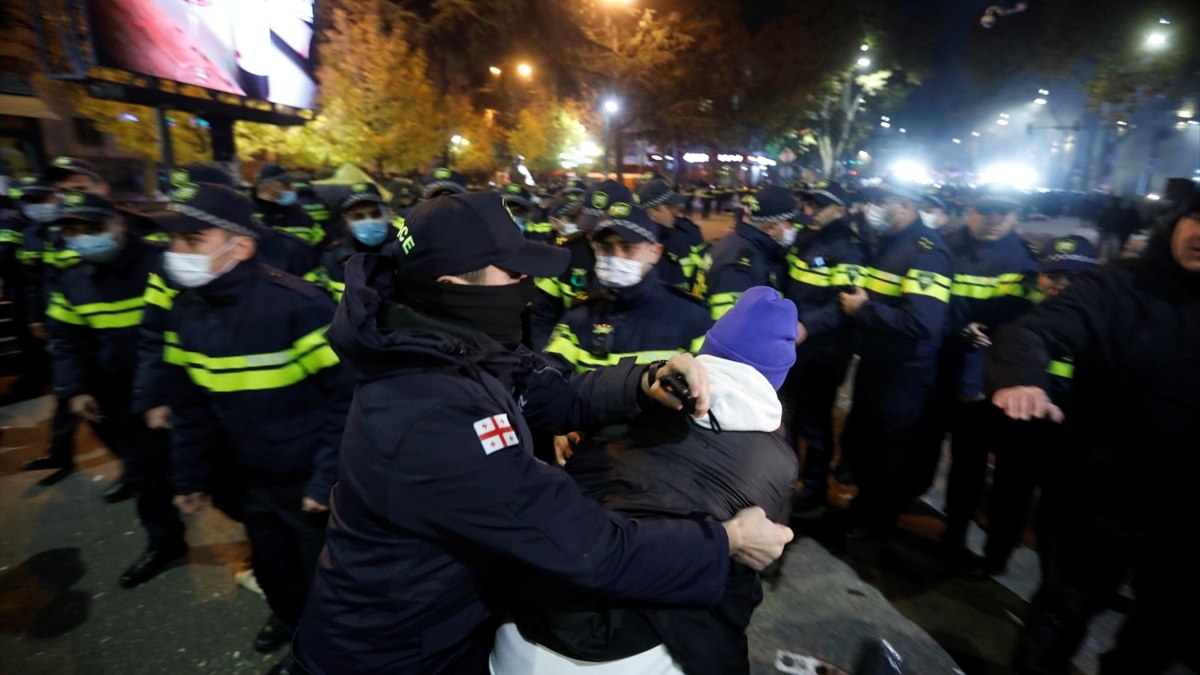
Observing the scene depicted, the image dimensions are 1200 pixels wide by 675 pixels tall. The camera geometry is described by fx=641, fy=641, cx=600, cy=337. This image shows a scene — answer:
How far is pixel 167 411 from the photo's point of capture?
11.2ft

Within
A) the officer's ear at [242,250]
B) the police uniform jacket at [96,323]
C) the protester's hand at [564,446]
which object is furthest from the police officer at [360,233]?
the protester's hand at [564,446]

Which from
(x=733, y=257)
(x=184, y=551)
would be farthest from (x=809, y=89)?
(x=184, y=551)

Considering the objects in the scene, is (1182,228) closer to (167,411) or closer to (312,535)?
(312,535)

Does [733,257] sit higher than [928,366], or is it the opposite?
[733,257]

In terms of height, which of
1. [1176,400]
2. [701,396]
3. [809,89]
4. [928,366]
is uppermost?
[809,89]

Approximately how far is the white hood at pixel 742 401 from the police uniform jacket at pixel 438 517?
262mm

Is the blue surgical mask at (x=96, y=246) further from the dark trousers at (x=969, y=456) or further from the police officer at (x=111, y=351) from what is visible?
the dark trousers at (x=969, y=456)

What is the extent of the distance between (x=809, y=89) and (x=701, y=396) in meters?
38.5

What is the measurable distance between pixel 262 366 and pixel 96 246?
2103mm

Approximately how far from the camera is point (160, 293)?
11.7 ft

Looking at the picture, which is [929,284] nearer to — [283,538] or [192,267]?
[283,538]

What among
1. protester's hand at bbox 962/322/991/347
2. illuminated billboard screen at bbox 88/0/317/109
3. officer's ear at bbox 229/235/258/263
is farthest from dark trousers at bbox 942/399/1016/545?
illuminated billboard screen at bbox 88/0/317/109

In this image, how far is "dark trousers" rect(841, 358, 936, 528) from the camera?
4309mm

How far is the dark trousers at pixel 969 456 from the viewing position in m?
4.23
